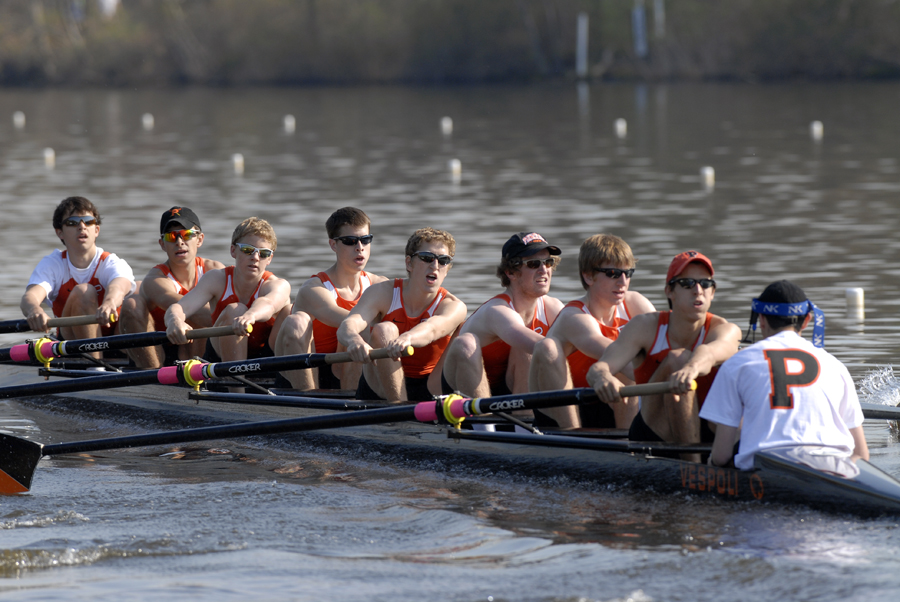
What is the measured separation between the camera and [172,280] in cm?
830

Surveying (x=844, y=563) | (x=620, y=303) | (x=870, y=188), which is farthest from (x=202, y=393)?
(x=870, y=188)

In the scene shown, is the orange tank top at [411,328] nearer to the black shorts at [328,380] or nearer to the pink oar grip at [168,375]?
the black shorts at [328,380]

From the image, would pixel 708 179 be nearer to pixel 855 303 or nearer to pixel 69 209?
pixel 855 303

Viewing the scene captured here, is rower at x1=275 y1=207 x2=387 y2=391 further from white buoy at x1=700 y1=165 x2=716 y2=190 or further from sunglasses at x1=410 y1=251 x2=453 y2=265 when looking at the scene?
white buoy at x1=700 y1=165 x2=716 y2=190

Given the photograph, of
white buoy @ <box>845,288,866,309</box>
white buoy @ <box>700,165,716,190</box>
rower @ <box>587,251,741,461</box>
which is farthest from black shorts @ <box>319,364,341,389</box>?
white buoy @ <box>700,165,716,190</box>

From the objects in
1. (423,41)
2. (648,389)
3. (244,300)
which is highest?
(423,41)

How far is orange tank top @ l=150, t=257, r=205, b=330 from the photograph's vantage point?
833 centimetres

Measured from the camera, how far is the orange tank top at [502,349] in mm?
6645

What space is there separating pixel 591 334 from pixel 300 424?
1.52 meters

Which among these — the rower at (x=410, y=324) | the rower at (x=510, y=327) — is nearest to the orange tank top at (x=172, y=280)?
the rower at (x=410, y=324)

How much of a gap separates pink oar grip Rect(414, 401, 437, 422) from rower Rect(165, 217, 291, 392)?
1714 millimetres

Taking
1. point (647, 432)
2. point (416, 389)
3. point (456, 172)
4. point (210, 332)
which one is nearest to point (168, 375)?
point (210, 332)

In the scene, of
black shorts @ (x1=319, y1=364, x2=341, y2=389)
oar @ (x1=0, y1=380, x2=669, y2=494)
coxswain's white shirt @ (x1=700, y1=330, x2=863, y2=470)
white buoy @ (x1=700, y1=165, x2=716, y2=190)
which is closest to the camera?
coxswain's white shirt @ (x1=700, y1=330, x2=863, y2=470)

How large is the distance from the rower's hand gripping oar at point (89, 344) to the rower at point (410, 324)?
1011 mm
